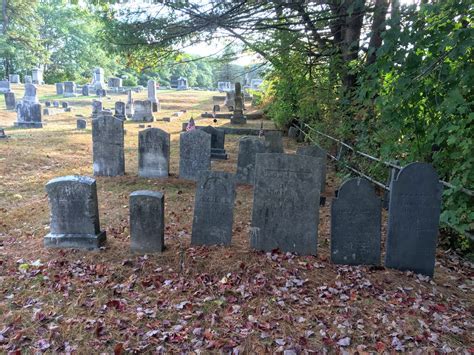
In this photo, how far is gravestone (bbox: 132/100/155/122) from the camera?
2236cm

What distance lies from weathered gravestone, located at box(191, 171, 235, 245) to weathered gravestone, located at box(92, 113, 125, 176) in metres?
4.63

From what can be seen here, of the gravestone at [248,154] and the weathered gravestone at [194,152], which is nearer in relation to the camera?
the gravestone at [248,154]

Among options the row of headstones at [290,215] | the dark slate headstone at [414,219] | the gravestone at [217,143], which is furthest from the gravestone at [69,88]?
the dark slate headstone at [414,219]

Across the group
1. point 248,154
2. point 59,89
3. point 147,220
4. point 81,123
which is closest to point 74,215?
point 147,220

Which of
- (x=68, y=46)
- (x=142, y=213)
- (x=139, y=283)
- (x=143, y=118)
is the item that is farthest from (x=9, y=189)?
(x=68, y=46)

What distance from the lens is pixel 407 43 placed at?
4672 millimetres

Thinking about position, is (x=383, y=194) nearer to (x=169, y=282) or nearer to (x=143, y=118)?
(x=169, y=282)

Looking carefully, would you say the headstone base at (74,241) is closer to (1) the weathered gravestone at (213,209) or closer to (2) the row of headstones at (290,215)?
(2) the row of headstones at (290,215)

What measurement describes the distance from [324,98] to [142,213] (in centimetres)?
782

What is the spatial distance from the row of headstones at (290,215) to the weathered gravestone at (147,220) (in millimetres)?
14

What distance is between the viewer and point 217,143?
12.1 metres

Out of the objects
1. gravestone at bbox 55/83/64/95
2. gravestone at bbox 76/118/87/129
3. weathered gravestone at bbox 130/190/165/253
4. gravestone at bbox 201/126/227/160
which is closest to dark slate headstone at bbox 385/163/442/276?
weathered gravestone at bbox 130/190/165/253

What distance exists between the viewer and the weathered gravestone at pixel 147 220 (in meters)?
4.94

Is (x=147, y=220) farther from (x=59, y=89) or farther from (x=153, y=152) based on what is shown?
(x=59, y=89)
